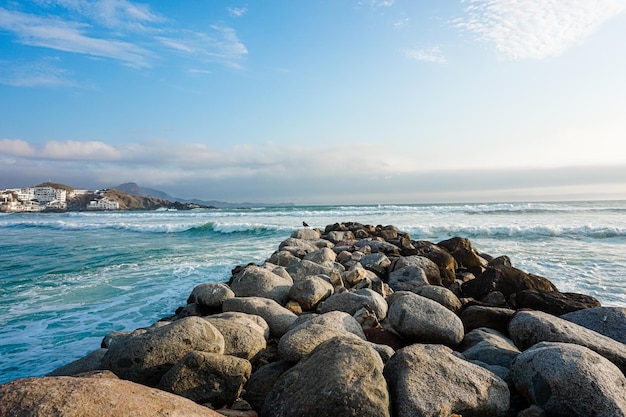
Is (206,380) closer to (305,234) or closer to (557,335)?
(557,335)

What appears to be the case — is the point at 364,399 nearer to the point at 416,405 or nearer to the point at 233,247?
the point at 416,405

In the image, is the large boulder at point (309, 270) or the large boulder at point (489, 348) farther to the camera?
the large boulder at point (309, 270)

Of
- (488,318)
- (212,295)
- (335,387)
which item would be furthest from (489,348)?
(212,295)

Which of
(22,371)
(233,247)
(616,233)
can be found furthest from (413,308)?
(616,233)

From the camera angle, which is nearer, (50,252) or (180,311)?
(180,311)

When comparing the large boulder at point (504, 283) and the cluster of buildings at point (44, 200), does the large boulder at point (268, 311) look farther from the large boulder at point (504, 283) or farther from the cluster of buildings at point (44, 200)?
the cluster of buildings at point (44, 200)

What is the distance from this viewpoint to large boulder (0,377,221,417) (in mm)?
1865

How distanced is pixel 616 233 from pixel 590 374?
19295 mm

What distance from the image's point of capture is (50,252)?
15.9m

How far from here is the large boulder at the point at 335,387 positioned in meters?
2.36

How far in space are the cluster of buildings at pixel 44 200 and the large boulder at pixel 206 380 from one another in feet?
370

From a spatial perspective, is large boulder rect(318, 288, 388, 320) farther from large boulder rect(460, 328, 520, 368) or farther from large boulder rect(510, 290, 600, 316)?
large boulder rect(510, 290, 600, 316)

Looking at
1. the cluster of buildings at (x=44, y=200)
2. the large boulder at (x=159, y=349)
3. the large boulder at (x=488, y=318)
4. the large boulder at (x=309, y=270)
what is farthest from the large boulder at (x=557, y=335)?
the cluster of buildings at (x=44, y=200)

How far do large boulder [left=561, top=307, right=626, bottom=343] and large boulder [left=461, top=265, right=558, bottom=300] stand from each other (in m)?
1.69
